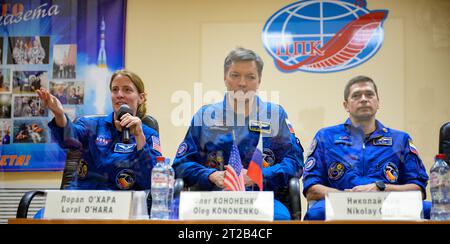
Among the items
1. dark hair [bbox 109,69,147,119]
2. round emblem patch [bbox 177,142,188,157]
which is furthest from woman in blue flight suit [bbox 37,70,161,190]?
round emblem patch [bbox 177,142,188,157]

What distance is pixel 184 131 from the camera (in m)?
3.04

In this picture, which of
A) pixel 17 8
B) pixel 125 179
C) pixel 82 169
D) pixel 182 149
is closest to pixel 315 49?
pixel 182 149

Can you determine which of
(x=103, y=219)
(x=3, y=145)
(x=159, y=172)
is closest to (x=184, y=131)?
(x=159, y=172)

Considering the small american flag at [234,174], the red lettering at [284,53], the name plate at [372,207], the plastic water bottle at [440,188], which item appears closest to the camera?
the name plate at [372,207]

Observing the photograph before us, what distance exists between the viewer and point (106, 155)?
3.03 metres

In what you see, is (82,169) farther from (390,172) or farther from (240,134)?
(390,172)

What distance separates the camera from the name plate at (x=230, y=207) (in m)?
2.33

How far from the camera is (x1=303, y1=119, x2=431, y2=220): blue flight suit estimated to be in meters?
2.93

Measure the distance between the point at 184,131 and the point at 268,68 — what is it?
59 centimetres

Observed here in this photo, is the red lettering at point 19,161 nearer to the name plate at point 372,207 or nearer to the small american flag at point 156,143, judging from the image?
the small american flag at point 156,143

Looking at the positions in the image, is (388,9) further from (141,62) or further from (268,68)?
(141,62)

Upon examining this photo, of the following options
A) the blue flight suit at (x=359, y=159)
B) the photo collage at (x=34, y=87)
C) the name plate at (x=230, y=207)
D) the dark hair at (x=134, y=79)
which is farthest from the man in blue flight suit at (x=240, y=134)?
the photo collage at (x=34, y=87)
